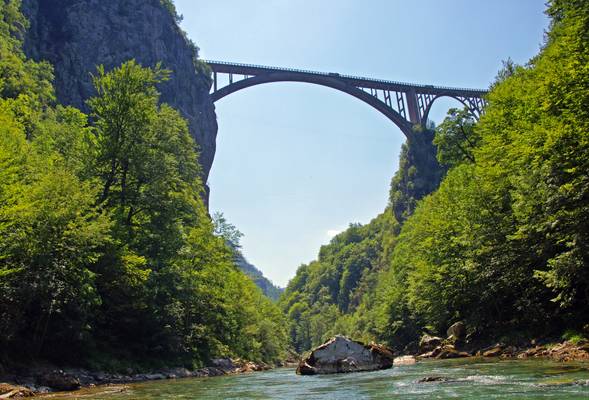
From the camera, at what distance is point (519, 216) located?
64.1 ft

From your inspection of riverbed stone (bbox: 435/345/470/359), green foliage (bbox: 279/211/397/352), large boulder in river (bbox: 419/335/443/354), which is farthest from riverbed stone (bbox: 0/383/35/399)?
green foliage (bbox: 279/211/397/352)

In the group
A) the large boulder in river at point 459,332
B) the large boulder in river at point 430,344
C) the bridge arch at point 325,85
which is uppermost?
the bridge arch at point 325,85

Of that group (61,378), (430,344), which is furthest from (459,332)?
(61,378)

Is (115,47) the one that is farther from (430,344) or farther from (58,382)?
(58,382)

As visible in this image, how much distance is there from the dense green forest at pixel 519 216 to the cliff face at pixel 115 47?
1809 inches

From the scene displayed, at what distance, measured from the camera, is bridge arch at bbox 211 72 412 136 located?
77250 mm

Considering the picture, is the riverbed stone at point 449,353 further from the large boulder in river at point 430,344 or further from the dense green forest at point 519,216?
the large boulder in river at point 430,344

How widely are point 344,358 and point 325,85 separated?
6984 cm

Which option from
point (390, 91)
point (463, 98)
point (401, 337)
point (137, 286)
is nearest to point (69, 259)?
point (137, 286)

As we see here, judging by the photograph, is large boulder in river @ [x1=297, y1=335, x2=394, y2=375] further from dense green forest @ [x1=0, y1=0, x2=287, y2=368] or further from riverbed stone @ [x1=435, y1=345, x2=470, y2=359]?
dense green forest @ [x1=0, y1=0, x2=287, y2=368]

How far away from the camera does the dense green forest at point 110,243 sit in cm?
1552

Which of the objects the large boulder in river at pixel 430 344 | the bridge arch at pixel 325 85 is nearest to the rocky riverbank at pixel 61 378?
the large boulder in river at pixel 430 344

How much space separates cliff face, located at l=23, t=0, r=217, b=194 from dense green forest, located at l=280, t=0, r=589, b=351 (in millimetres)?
45948

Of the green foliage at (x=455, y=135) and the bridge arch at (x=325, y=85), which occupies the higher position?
the bridge arch at (x=325, y=85)
